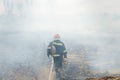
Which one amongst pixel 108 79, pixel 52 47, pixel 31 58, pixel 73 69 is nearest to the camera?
pixel 108 79

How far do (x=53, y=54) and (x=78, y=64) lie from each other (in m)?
42.2

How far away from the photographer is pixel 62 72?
33.8m

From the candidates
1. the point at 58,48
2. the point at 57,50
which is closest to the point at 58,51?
the point at 57,50

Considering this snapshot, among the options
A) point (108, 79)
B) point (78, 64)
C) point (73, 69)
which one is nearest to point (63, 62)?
point (108, 79)

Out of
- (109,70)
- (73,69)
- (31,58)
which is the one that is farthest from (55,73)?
(31,58)

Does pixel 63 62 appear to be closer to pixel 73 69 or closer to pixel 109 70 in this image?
pixel 109 70

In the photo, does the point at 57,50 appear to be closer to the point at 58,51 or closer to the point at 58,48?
the point at 58,51

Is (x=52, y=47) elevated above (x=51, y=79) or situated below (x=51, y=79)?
above

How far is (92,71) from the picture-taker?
184 feet

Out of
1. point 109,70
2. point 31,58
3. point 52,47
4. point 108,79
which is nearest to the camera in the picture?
point 108,79

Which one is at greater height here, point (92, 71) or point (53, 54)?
point (53, 54)

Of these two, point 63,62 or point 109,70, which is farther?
point 109,70

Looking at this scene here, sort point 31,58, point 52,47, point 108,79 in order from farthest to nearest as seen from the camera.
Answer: point 31,58, point 52,47, point 108,79

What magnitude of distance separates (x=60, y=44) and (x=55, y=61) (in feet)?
6.68
